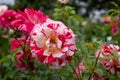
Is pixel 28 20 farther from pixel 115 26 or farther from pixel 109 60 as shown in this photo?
pixel 115 26

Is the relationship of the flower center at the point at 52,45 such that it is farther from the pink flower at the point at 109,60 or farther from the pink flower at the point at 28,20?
the pink flower at the point at 109,60

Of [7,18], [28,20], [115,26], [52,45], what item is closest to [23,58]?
[7,18]

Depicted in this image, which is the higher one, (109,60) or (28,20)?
(28,20)

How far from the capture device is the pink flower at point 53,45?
1504 millimetres

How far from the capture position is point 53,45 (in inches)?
59.6

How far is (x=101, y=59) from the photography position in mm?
1754

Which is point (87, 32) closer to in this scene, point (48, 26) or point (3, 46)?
point (3, 46)

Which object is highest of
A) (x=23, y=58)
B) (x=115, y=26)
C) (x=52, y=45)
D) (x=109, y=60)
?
(x=52, y=45)

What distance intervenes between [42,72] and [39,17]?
0.73 m

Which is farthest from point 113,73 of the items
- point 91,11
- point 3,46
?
point 91,11

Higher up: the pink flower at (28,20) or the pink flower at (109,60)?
the pink flower at (28,20)

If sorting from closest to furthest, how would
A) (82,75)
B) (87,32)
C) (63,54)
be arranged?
(63,54) < (82,75) < (87,32)

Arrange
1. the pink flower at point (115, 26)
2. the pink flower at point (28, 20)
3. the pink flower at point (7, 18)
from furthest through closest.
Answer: the pink flower at point (115, 26) → the pink flower at point (7, 18) → the pink flower at point (28, 20)

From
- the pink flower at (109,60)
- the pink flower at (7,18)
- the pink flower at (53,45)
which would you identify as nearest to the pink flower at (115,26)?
the pink flower at (7,18)
